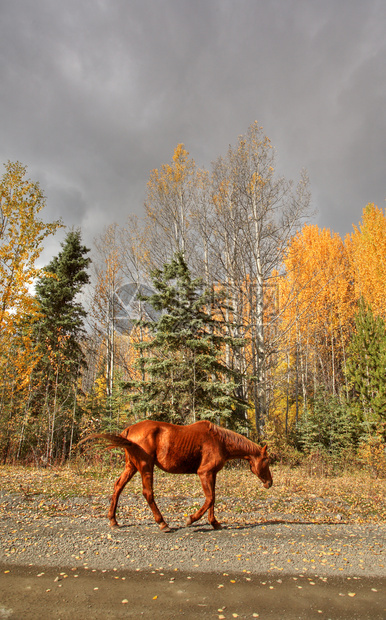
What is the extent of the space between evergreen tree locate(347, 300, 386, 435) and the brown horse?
1096 cm

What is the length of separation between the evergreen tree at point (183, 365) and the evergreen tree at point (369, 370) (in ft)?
19.5

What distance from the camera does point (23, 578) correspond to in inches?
143

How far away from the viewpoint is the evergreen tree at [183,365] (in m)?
11.6

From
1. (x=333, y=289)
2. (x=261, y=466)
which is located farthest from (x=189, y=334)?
(x=333, y=289)

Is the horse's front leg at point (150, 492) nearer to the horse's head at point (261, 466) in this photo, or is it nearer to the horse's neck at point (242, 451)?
the horse's neck at point (242, 451)

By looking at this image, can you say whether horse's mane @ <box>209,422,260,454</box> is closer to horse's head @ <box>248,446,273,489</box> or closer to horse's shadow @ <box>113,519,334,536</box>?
horse's head @ <box>248,446,273,489</box>

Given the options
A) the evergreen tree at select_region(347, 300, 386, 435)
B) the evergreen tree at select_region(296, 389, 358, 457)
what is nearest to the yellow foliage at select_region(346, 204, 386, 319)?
the evergreen tree at select_region(347, 300, 386, 435)

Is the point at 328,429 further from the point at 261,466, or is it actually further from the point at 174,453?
the point at 174,453

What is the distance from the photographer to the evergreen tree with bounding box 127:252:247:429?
11.6 meters

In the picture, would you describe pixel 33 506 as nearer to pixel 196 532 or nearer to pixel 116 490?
pixel 116 490

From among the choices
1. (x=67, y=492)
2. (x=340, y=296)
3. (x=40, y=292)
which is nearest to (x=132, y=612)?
(x=67, y=492)

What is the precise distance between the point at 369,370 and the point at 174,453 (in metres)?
13.4

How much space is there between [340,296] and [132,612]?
22.1 metres

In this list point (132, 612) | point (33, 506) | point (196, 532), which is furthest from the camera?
point (33, 506)
